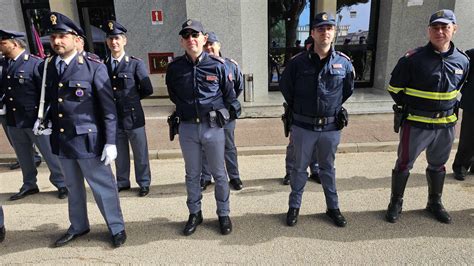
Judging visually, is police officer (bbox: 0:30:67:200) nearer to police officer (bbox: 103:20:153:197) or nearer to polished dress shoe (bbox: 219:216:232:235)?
police officer (bbox: 103:20:153:197)

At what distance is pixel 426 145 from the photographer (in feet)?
11.4

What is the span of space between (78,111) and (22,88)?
1.68 meters

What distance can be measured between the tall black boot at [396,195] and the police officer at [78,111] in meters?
2.82

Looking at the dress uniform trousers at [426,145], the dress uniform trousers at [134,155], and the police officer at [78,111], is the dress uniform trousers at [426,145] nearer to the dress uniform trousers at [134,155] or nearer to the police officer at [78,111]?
the police officer at [78,111]

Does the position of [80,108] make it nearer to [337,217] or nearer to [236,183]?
[236,183]

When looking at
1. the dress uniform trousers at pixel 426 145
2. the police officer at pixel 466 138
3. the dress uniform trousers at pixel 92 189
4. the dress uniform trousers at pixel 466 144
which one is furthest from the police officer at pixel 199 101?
the dress uniform trousers at pixel 466 144

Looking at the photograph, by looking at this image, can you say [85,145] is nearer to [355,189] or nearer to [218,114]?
[218,114]

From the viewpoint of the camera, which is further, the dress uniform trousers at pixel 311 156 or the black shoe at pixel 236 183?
the black shoe at pixel 236 183

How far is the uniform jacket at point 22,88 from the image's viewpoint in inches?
162

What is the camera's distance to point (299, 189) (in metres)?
3.63

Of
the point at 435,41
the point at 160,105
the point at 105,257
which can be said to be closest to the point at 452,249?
the point at 435,41

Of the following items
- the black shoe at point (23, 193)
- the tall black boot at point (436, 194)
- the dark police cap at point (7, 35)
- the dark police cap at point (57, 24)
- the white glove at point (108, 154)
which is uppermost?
the dark police cap at point (57, 24)

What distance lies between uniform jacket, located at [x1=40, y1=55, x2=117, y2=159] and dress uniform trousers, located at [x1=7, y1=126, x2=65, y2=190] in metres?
1.49

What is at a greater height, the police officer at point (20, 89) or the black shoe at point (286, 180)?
the police officer at point (20, 89)
